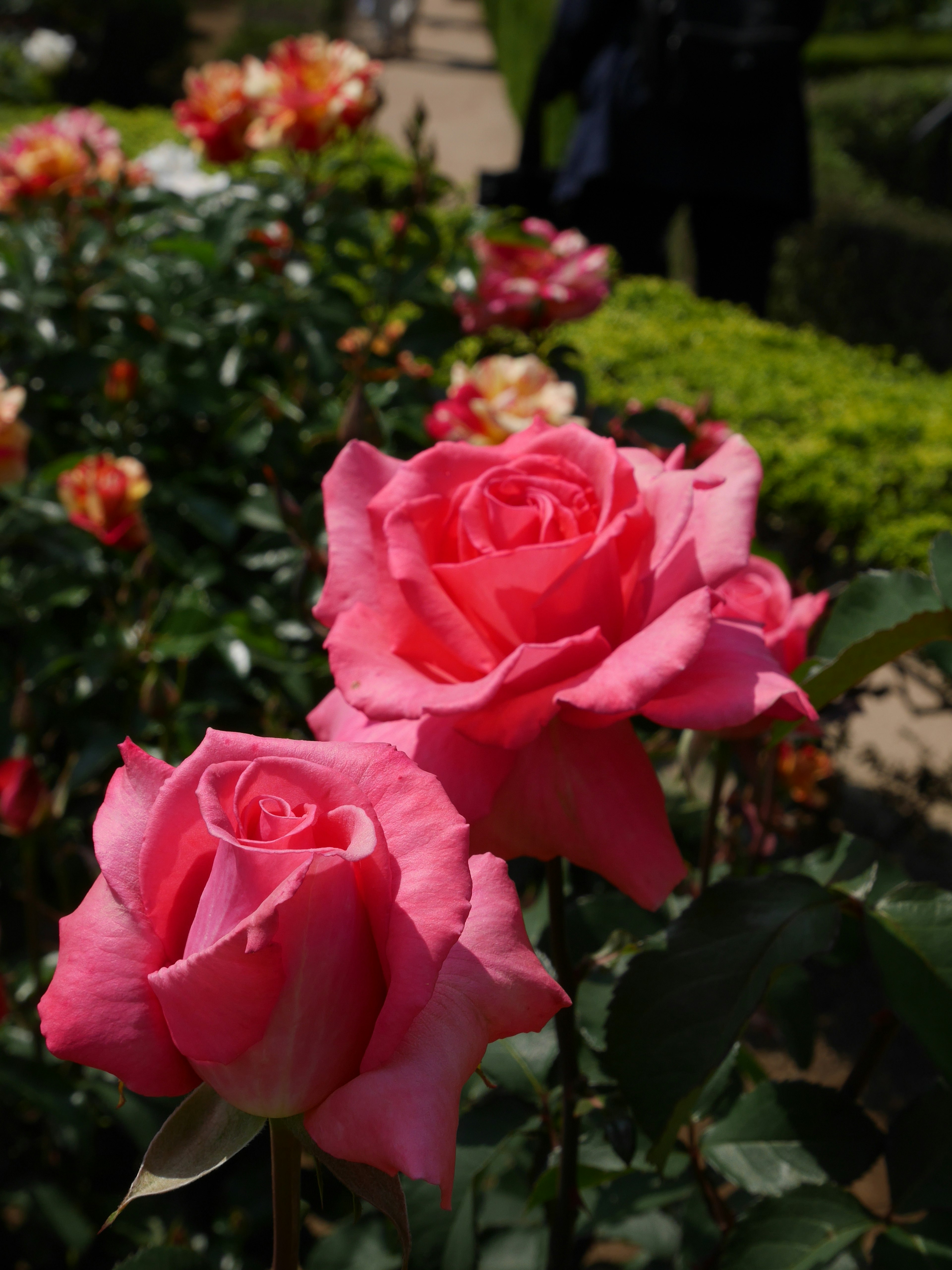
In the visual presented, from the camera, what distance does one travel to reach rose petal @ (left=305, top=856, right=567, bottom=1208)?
0.37 m

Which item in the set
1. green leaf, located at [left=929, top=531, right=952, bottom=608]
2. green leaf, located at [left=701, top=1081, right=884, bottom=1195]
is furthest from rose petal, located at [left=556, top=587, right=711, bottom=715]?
green leaf, located at [left=701, top=1081, right=884, bottom=1195]

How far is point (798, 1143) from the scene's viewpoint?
2.65 ft

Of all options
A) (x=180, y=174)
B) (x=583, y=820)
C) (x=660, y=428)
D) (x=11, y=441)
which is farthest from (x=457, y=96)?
(x=583, y=820)

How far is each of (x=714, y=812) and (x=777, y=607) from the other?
19cm

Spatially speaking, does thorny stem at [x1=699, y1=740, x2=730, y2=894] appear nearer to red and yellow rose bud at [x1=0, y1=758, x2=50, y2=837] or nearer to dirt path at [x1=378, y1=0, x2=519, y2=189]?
red and yellow rose bud at [x1=0, y1=758, x2=50, y2=837]

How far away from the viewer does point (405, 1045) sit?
1.30 ft

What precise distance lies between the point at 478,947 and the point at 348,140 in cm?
185

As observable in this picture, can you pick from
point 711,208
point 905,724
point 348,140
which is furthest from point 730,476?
point 711,208

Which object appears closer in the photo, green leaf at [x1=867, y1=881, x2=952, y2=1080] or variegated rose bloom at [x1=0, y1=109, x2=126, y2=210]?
green leaf at [x1=867, y1=881, x2=952, y2=1080]

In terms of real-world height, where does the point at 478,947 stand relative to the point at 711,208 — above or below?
above

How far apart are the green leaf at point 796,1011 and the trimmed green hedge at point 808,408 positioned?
59.3 inches

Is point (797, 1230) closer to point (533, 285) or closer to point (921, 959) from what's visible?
point (921, 959)

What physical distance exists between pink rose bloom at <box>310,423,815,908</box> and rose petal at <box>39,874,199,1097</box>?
0.16 meters

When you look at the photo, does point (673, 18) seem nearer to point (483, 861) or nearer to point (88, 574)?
point (88, 574)
